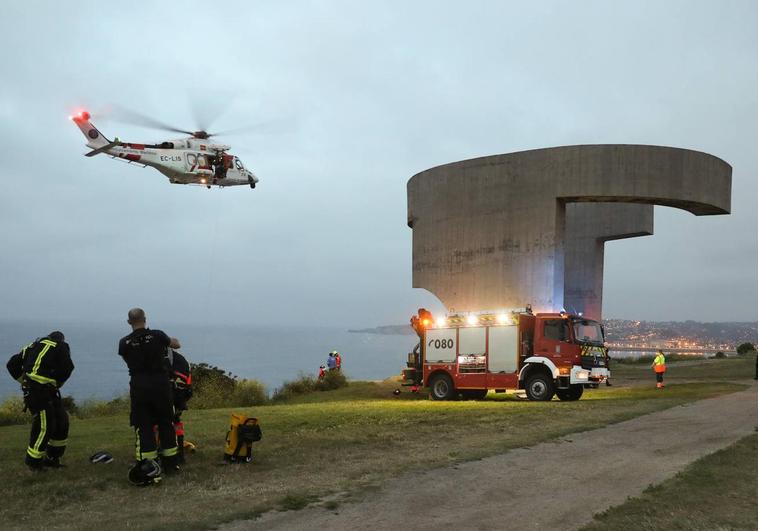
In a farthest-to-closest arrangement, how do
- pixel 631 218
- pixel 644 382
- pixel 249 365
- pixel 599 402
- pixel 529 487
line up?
pixel 249 365 → pixel 631 218 → pixel 644 382 → pixel 599 402 → pixel 529 487

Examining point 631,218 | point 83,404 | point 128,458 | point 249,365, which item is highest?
point 631,218

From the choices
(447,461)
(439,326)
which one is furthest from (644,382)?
(447,461)

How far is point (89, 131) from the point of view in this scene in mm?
24188

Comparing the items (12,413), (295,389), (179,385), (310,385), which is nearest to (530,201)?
(310,385)

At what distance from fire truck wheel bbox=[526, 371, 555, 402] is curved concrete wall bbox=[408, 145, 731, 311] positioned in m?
11.5

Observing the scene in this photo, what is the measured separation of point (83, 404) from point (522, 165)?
21395 mm

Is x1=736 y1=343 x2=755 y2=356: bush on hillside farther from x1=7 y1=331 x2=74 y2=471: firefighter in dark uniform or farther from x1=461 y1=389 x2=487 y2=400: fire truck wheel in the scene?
x1=7 y1=331 x2=74 y2=471: firefighter in dark uniform

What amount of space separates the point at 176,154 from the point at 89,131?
135 inches

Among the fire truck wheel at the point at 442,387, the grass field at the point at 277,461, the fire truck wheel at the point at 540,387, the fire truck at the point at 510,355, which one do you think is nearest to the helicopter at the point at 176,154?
the fire truck at the point at 510,355

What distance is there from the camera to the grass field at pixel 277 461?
5.82m

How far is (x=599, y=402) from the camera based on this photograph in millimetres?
16203

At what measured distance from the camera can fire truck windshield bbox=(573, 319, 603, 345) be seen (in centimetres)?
→ 1814

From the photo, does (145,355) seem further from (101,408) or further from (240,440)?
(101,408)

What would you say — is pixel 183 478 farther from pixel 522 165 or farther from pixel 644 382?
pixel 522 165
